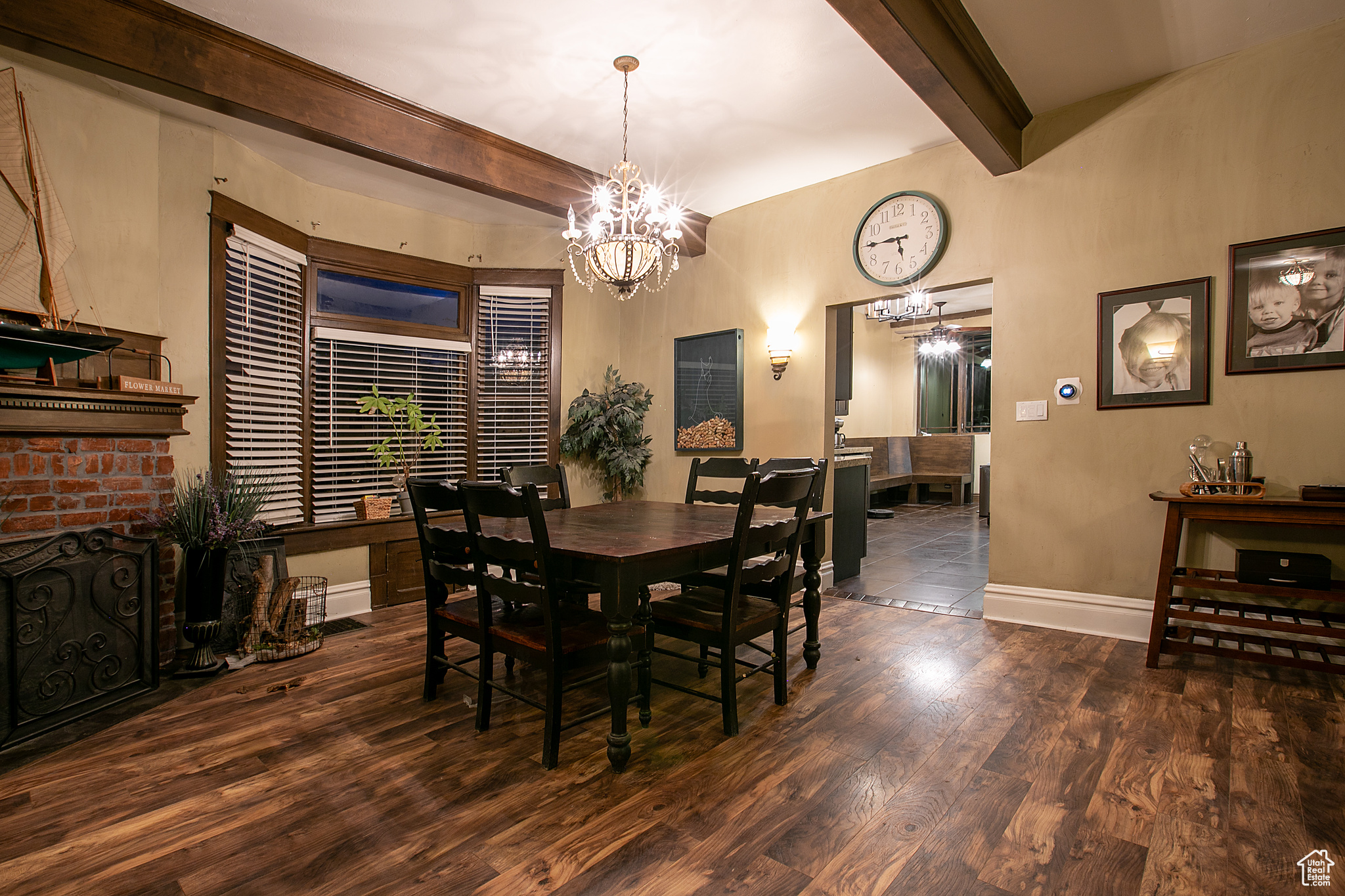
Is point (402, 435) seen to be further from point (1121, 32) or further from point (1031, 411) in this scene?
point (1121, 32)

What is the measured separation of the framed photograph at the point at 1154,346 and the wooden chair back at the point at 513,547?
3.17 m

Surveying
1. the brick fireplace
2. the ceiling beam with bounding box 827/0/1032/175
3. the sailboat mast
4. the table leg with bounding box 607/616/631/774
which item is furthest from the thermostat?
the sailboat mast

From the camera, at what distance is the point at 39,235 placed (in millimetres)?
2719

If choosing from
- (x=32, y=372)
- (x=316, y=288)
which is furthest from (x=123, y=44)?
A: (x=316, y=288)

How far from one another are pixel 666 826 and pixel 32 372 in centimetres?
314

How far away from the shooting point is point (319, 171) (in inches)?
160

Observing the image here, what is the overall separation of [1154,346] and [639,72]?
3023 mm

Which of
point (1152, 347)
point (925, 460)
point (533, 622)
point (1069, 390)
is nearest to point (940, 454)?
point (925, 460)

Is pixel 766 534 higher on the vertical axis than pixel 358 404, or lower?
lower

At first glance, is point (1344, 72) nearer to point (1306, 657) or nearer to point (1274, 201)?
point (1274, 201)

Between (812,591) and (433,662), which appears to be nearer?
(433,662)

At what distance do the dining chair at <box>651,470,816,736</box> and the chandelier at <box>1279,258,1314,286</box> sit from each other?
2536 mm

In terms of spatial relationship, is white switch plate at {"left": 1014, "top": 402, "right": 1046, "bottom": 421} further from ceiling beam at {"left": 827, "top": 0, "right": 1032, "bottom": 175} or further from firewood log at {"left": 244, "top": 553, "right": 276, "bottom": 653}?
firewood log at {"left": 244, "top": 553, "right": 276, "bottom": 653}

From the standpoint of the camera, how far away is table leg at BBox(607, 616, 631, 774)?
1.97 meters
